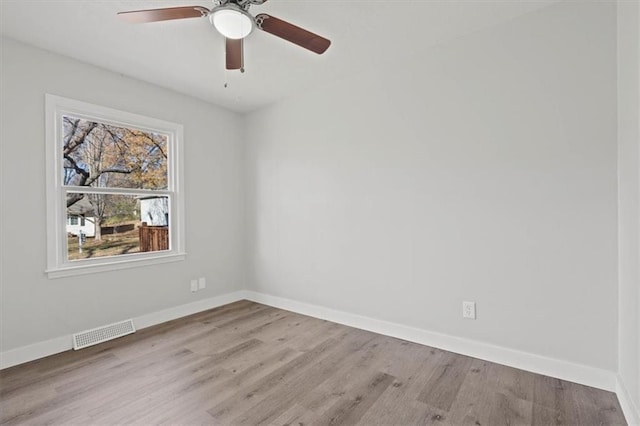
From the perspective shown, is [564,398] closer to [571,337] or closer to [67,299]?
[571,337]

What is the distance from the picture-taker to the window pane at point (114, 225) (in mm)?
2818

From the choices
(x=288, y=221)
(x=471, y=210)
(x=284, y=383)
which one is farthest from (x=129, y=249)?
(x=471, y=210)

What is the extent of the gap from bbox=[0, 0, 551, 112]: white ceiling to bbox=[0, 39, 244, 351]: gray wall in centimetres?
20

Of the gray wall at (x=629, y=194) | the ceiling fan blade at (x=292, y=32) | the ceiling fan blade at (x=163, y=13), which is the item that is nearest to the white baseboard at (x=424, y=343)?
the gray wall at (x=629, y=194)

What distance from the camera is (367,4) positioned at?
6.76ft

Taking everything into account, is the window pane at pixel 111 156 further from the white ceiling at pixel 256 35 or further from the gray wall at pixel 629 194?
the gray wall at pixel 629 194

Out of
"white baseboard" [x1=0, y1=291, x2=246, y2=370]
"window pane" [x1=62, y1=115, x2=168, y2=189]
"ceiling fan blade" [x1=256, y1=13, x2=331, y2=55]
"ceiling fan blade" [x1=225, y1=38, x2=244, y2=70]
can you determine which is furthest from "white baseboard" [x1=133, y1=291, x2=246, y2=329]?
"ceiling fan blade" [x1=256, y1=13, x2=331, y2=55]

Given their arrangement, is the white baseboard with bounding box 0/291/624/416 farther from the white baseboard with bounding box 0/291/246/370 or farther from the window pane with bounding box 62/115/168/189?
the window pane with bounding box 62/115/168/189

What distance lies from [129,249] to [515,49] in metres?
3.77

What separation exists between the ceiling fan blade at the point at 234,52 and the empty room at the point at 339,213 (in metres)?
0.02

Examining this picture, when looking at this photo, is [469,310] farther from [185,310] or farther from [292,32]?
[185,310]

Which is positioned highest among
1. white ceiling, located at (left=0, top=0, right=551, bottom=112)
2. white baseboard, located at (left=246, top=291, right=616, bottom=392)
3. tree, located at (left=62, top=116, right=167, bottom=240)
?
white ceiling, located at (left=0, top=0, right=551, bottom=112)

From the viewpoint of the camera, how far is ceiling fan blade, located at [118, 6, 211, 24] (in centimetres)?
173

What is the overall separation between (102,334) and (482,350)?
3.21m
